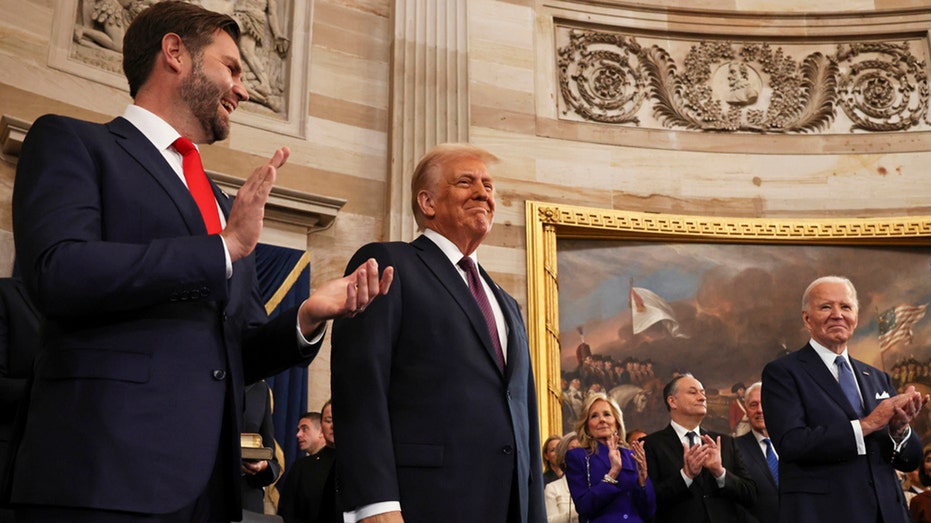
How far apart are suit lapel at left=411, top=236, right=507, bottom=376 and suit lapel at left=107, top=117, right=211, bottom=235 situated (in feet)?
3.43

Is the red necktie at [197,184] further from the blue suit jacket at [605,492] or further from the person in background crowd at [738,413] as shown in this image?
the person in background crowd at [738,413]

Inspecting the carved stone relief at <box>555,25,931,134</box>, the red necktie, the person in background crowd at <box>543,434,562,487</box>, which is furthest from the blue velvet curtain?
the red necktie

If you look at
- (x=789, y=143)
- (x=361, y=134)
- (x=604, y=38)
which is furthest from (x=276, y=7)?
(x=789, y=143)

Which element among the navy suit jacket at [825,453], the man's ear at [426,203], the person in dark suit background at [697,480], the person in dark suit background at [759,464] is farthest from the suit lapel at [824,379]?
the man's ear at [426,203]

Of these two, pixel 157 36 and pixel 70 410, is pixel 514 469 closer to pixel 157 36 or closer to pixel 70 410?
pixel 70 410

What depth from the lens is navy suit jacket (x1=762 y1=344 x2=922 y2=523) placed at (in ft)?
15.1

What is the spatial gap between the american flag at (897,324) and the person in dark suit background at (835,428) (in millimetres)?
5300

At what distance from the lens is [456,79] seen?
387 inches

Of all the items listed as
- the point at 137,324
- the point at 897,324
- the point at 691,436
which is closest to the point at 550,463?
the point at 691,436

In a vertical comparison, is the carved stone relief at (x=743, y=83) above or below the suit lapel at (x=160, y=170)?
above

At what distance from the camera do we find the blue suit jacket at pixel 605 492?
18.7 feet

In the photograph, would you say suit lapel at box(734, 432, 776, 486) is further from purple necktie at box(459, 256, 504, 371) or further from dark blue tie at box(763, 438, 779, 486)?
purple necktie at box(459, 256, 504, 371)

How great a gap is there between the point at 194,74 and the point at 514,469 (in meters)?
1.50

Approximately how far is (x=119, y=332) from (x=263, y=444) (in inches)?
148
